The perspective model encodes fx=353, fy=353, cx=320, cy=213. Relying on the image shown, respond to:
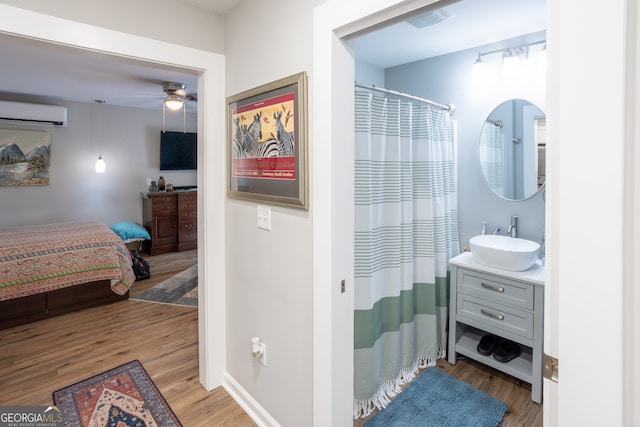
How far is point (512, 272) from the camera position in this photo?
2207mm

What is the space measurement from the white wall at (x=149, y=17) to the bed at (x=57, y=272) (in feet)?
8.42

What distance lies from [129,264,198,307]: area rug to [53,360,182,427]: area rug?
1.38 m

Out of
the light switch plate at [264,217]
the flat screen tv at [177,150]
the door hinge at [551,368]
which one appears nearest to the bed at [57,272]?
the flat screen tv at [177,150]

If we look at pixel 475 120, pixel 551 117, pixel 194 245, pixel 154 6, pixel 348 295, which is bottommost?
pixel 194 245

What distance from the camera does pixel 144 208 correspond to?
5984 millimetres

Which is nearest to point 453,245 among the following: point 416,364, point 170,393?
point 416,364

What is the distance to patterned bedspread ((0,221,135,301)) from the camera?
317cm

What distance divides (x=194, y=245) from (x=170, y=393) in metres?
4.08

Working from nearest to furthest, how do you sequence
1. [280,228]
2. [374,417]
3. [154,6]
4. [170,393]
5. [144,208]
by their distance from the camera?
[280,228] < [154,6] < [374,417] < [170,393] < [144,208]

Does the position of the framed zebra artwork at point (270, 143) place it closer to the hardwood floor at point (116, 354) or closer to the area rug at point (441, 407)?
the hardwood floor at point (116, 354)

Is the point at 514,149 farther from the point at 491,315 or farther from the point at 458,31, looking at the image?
the point at 491,315

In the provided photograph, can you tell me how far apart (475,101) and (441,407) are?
2.18 m

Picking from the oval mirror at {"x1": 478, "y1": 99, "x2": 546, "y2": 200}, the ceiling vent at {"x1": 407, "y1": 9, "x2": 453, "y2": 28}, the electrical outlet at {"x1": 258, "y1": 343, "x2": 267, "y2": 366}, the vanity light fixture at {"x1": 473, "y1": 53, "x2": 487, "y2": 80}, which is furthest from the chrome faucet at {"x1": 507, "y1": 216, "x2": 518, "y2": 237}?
the electrical outlet at {"x1": 258, "y1": 343, "x2": 267, "y2": 366}

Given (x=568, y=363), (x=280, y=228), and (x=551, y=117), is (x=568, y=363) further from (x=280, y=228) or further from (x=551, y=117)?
(x=280, y=228)
